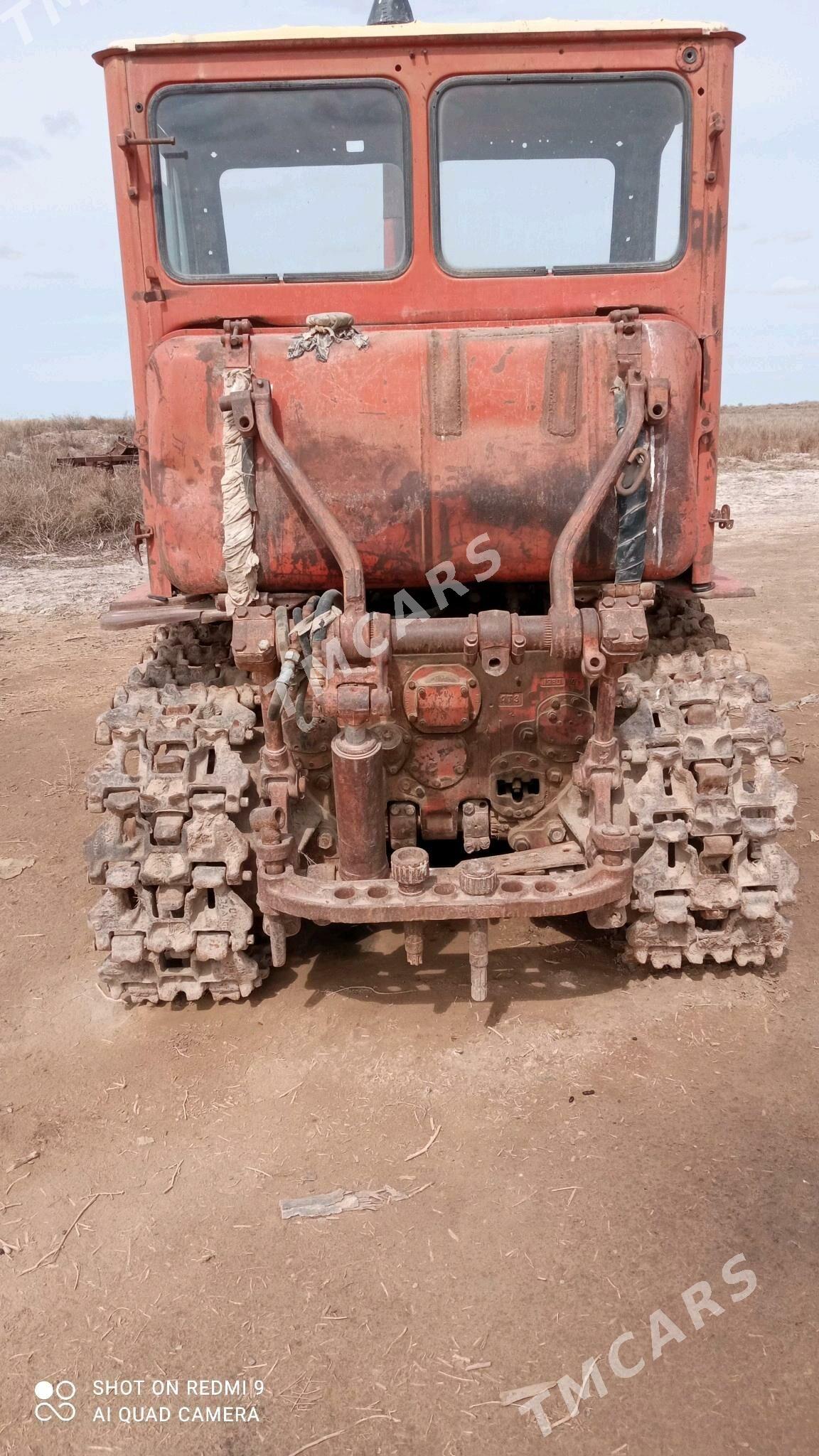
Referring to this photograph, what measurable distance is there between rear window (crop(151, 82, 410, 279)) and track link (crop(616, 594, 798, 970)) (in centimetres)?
189

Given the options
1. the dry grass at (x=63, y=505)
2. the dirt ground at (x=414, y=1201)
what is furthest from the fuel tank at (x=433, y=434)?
the dry grass at (x=63, y=505)

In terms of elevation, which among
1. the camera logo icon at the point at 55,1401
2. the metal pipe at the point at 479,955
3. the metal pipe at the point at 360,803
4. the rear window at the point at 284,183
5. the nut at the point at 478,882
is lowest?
the camera logo icon at the point at 55,1401

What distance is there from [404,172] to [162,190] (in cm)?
86

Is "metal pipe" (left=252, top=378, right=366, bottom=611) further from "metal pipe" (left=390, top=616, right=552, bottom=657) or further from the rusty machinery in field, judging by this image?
"metal pipe" (left=390, top=616, right=552, bottom=657)

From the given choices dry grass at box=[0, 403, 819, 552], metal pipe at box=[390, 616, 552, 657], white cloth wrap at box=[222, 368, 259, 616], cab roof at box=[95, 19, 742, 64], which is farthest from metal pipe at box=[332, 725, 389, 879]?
dry grass at box=[0, 403, 819, 552]

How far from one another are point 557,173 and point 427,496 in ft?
4.87

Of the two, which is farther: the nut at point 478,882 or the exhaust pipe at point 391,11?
the exhaust pipe at point 391,11

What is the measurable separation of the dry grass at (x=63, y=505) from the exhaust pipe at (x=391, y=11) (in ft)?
32.0

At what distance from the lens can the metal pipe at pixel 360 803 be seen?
3234mm

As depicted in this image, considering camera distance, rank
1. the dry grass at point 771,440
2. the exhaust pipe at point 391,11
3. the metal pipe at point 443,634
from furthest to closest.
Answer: the dry grass at point 771,440, the exhaust pipe at point 391,11, the metal pipe at point 443,634

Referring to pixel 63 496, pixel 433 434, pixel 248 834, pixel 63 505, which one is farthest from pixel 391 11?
pixel 63 496

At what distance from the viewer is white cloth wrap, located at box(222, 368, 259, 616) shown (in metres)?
3.28

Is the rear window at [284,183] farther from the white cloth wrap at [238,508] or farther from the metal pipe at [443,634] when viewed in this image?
the metal pipe at [443,634]

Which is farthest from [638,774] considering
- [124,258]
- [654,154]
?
[124,258]
